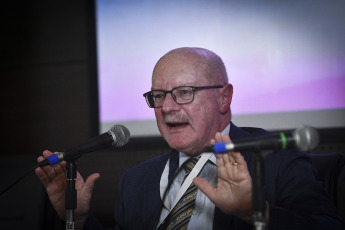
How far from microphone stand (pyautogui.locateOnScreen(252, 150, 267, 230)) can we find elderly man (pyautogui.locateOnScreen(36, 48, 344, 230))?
0.34 metres

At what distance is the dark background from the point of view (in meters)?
2.91

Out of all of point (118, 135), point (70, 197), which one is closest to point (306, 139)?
point (118, 135)

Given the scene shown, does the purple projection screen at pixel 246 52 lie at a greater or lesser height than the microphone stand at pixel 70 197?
greater

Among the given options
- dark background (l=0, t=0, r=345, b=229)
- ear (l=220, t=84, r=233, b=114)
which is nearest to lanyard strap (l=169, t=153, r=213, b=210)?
ear (l=220, t=84, r=233, b=114)

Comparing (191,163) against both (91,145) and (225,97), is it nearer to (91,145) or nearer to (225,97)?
(225,97)

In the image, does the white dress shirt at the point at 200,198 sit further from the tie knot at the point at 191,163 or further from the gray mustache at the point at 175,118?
the gray mustache at the point at 175,118

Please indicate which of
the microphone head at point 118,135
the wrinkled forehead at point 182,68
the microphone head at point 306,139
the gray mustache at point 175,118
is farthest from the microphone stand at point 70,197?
the microphone head at point 306,139

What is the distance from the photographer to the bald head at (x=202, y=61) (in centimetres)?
190

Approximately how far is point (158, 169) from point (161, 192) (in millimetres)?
150

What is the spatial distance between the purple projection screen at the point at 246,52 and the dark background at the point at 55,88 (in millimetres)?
136

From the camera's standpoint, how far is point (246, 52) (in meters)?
2.63

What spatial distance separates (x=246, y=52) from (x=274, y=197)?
1154mm

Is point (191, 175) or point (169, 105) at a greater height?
point (169, 105)

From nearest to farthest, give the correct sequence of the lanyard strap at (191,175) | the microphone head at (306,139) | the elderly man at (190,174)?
the microphone head at (306,139)
the elderly man at (190,174)
the lanyard strap at (191,175)
